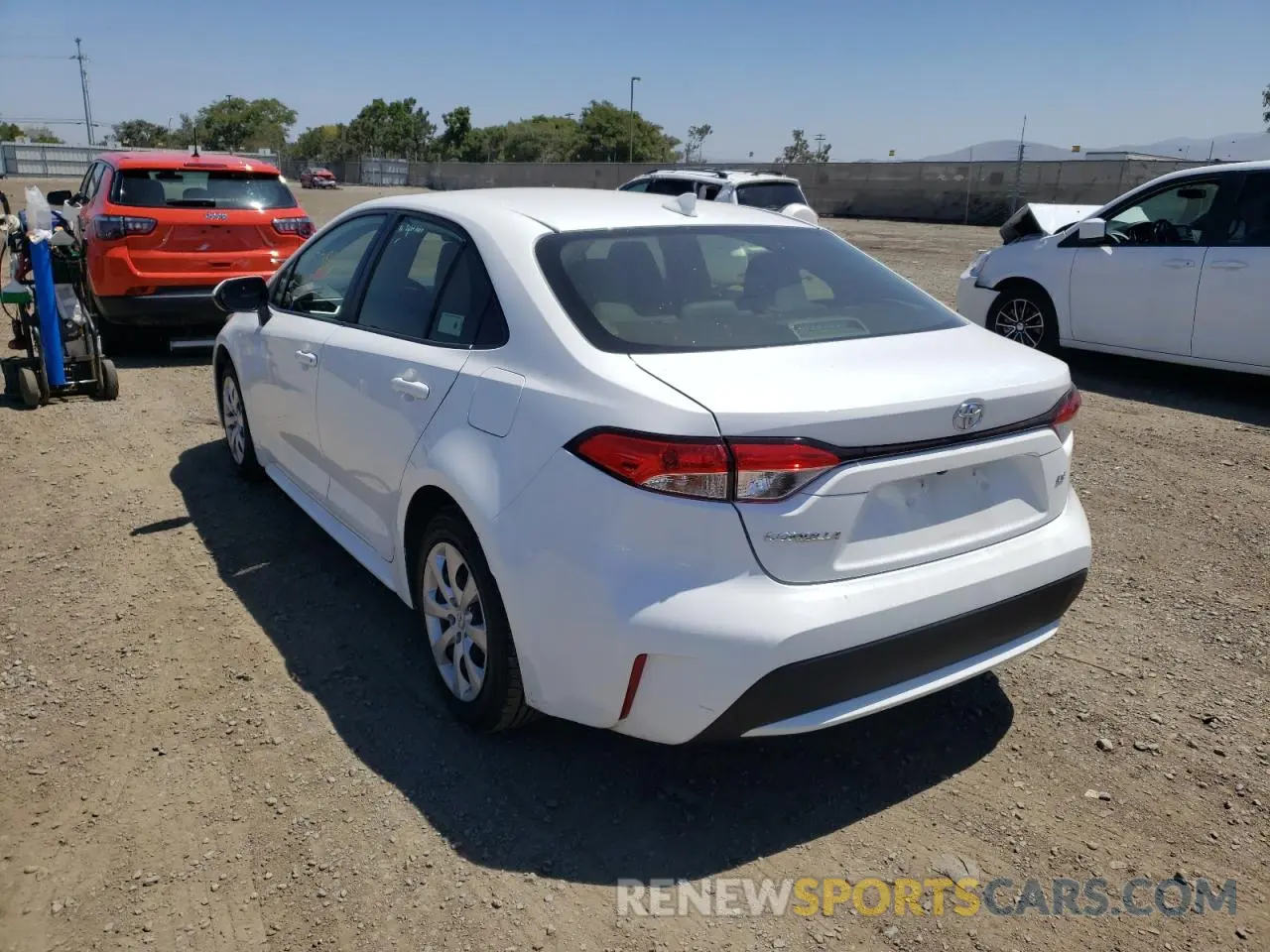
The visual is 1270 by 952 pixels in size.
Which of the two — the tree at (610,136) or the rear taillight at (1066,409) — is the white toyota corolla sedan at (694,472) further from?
the tree at (610,136)

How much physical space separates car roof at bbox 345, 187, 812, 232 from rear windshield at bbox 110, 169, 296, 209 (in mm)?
5527

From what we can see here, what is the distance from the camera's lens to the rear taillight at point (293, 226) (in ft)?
30.1

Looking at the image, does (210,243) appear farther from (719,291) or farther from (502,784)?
(502,784)

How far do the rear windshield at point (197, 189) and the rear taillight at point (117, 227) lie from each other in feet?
0.59

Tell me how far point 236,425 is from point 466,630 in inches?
120

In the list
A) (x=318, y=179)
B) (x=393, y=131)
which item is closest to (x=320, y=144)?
(x=393, y=131)

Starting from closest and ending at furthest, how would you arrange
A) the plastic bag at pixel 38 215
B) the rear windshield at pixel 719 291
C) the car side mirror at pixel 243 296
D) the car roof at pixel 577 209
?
1. the rear windshield at pixel 719 291
2. the car roof at pixel 577 209
3. the car side mirror at pixel 243 296
4. the plastic bag at pixel 38 215

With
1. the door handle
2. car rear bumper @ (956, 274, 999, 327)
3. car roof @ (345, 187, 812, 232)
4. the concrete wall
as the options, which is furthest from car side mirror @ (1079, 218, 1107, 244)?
the concrete wall

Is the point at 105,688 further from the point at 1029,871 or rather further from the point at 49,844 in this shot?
the point at 1029,871

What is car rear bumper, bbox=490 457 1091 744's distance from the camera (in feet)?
8.32

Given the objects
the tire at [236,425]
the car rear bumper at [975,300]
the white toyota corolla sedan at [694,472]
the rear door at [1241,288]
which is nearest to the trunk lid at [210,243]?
the tire at [236,425]

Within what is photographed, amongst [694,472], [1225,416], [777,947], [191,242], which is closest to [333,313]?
[694,472]

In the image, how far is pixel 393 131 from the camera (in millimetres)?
100875

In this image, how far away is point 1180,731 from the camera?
3.43 m
